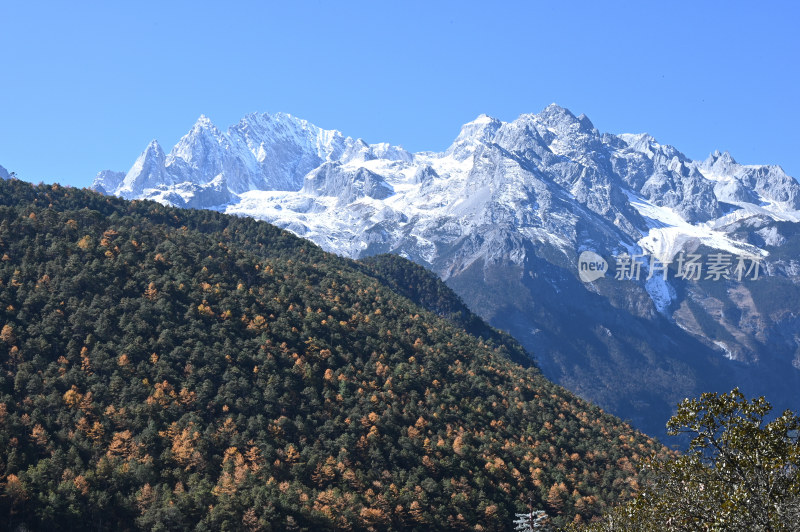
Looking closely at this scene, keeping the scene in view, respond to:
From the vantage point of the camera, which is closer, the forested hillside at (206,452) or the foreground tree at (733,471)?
the foreground tree at (733,471)

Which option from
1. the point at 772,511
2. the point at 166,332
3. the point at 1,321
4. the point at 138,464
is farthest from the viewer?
the point at 166,332

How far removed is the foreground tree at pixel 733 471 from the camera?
42.0 meters

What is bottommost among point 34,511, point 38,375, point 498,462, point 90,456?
point 34,511

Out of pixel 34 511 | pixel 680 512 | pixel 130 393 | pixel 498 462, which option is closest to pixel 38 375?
pixel 130 393

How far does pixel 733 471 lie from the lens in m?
45.2

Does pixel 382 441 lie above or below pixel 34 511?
above

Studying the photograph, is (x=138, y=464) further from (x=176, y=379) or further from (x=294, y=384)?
(x=294, y=384)

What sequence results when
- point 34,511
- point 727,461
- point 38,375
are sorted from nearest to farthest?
point 727,461 → point 34,511 → point 38,375

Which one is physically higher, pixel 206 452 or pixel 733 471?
pixel 733 471

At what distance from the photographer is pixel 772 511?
138ft

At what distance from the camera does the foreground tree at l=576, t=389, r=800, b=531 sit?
42.0 meters

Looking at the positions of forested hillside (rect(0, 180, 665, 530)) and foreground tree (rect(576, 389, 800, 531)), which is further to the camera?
forested hillside (rect(0, 180, 665, 530))

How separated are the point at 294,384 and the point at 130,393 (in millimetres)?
45702

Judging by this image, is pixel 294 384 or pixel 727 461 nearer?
pixel 727 461
